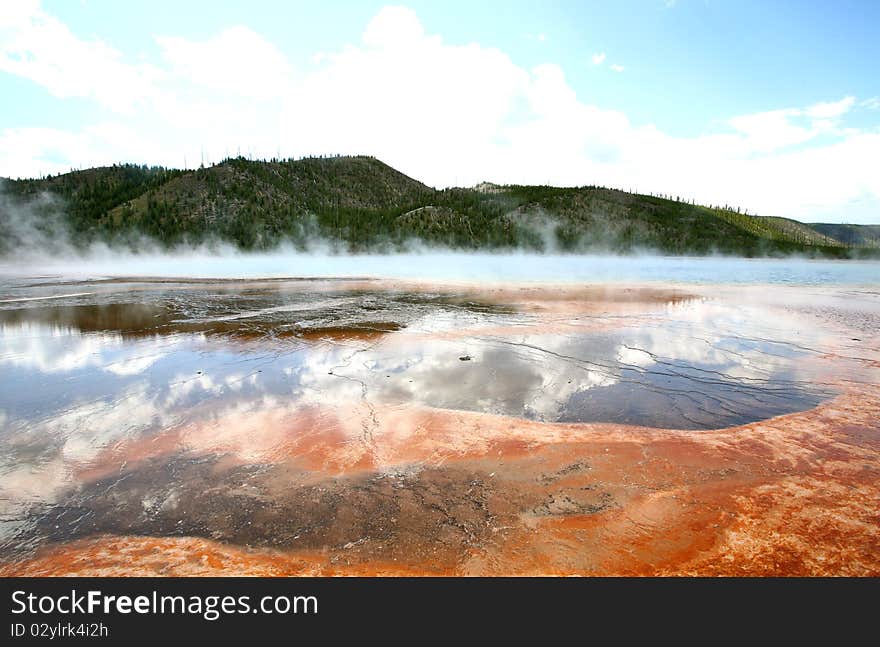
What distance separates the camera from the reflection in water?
5082mm

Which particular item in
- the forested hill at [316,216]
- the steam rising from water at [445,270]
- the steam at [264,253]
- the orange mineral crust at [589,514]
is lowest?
the orange mineral crust at [589,514]

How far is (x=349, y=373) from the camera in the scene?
7332 mm

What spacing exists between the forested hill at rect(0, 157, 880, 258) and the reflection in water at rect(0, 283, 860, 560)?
68.4m

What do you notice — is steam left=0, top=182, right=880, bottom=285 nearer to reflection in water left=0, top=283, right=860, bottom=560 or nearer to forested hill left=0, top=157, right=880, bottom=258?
forested hill left=0, top=157, right=880, bottom=258

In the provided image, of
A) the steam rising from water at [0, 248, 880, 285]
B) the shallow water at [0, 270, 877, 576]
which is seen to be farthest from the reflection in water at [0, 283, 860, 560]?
the steam rising from water at [0, 248, 880, 285]

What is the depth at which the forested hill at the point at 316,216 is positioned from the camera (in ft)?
244

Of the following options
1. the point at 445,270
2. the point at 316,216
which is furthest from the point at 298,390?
the point at 316,216

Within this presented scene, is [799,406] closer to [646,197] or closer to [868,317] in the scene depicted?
[868,317]

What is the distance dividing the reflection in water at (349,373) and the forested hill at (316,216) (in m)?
68.4

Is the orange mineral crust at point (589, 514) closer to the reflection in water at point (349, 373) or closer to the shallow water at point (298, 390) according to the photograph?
the shallow water at point (298, 390)

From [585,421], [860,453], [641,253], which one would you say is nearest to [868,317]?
[860,453]

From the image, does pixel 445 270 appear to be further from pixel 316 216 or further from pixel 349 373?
pixel 316 216

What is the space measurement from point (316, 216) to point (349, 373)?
301 feet

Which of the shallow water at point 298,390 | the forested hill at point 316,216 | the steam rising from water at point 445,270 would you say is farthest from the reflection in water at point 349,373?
the forested hill at point 316,216
